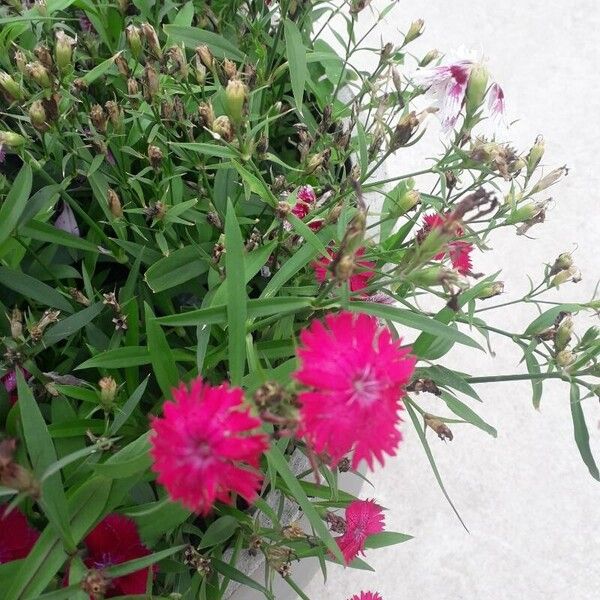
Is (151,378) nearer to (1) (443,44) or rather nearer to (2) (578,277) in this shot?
(2) (578,277)

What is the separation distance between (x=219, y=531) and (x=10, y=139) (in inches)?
10.5

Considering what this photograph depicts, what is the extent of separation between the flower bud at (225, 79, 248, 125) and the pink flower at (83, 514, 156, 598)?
234 millimetres

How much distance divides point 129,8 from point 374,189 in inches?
11.1

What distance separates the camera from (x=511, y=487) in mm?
877

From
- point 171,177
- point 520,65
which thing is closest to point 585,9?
point 520,65

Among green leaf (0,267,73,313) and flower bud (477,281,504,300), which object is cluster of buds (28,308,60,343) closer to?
green leaf (0,267,73,313)

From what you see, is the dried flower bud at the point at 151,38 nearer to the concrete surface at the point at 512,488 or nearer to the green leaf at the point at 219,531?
the green leaf at the point at 219,531

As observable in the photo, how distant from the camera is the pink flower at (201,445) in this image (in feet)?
0.84

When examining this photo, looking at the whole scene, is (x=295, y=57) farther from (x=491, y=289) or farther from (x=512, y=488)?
(x=512, y=488)

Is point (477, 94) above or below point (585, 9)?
below

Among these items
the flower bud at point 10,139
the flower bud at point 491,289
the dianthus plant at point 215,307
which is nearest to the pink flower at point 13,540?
the dianthus plant at point 215,307

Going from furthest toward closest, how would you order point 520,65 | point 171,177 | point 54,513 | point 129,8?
point 520,65, point 129,8, point 171,177, point 54,513

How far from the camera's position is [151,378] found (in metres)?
0.51

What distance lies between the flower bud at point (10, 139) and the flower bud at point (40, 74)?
34 mm
